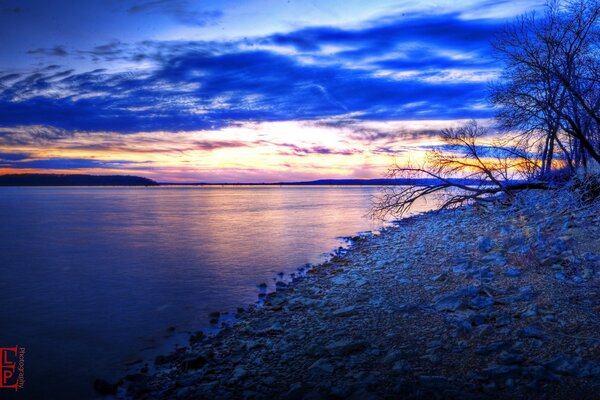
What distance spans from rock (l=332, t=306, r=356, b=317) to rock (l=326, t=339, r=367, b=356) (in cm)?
142

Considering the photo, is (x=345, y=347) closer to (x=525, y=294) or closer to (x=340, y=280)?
(x=525, y=294)

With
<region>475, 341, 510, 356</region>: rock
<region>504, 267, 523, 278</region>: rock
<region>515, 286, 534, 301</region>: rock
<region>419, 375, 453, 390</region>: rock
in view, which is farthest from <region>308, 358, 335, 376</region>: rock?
<region>504, 267, 523, 278</region>: rock

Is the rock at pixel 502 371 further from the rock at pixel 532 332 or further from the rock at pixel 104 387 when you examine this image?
the rock at pixel 104 387

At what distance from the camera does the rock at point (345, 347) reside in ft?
20.1

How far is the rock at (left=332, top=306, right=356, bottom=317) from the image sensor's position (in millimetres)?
7888

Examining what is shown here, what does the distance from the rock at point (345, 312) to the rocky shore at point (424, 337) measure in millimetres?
25

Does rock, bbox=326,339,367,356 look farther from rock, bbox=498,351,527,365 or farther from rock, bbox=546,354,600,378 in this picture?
rock, bbox=546,354,600,378

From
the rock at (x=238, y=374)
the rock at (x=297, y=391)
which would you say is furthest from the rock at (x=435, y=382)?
the rock at (x=238, y=374)

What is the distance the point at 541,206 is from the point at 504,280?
8.01 metres

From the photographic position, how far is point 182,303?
11375mm

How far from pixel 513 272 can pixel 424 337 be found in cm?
408

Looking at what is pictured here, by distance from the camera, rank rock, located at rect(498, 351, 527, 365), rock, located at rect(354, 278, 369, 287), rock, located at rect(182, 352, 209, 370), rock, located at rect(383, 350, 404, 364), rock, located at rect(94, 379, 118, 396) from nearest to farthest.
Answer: rock, located at rect(498, 351, 527, 365), rock, located at rect(383, 350, 404, 364), rock, located at rect(94, 379, 118, 396), rock, located at rect(182, 352, 209, 370), rock, located at rect(354, 278, 369, 287)

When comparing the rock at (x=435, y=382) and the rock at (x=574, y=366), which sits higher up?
the rock at (x=574, y=366)

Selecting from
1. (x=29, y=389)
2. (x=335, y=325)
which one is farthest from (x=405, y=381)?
(x=29, y=389)
